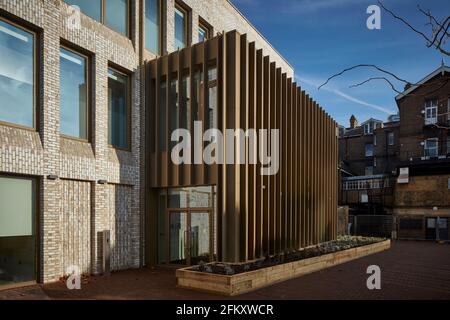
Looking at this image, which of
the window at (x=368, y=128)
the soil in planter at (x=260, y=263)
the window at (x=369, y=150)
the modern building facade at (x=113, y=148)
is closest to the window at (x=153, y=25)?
the modern building facade at (x=113, y=148)

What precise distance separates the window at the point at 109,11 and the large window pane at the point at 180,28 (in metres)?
2.79

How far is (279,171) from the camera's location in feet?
48.4

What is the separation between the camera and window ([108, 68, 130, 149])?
13.1m

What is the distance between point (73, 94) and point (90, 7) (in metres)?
2.92

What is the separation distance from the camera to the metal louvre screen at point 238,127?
12.2 m

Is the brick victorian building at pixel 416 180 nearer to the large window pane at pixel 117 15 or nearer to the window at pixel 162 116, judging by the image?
the window at pixel 162 116

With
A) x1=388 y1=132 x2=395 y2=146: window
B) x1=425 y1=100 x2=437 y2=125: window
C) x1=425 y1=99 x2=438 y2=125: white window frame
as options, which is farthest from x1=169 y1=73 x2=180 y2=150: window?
x1=388 y1=132 x2=395 y2=146: window

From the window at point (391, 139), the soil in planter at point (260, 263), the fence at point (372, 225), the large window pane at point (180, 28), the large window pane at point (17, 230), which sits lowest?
the fence at point (372, 225)

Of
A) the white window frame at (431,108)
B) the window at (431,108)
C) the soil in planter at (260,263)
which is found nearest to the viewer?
the soil in planter at (260,263)

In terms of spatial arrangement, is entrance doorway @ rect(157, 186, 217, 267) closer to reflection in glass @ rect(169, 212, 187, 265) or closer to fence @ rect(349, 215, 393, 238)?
reflection in glass @ rect(169, 212, 187, 265)

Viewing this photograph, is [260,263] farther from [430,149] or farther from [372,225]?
[430,149]

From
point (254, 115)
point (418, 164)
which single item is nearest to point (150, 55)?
point (254, 115)

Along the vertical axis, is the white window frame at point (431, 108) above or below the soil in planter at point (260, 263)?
above
